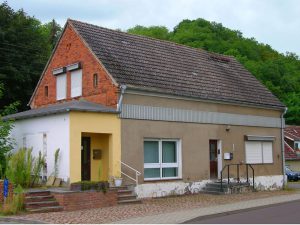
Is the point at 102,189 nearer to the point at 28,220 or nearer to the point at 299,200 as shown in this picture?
the point at 28,220

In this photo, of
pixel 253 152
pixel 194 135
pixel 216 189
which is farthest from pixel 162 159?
pixel 253 152

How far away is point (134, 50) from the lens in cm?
2497

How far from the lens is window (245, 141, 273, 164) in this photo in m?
27.3

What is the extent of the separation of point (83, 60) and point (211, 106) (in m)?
7.02

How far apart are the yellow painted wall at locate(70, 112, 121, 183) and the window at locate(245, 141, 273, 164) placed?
9369 millimetres

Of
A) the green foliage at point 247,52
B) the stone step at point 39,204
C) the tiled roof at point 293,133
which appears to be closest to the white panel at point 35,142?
the stone step at point 39,204

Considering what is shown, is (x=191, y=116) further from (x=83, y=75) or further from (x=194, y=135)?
(x=83, y=75)

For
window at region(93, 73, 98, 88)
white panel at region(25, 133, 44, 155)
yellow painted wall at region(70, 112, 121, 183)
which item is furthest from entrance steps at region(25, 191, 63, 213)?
window at region(93, 73, 98, 88)

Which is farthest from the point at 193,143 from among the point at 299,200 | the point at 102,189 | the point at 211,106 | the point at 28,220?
the point at 28,220

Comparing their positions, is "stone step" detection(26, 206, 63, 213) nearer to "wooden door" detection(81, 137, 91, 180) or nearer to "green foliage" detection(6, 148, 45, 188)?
"green foliage" detection(6, 148, 45, 188)

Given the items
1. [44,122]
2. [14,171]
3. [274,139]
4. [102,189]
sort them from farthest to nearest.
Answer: [274,139] → [44,122] → [14,171] → [102,189]

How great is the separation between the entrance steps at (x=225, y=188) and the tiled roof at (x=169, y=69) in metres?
4.40

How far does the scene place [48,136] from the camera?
20609mm

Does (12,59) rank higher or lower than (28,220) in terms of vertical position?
higher
